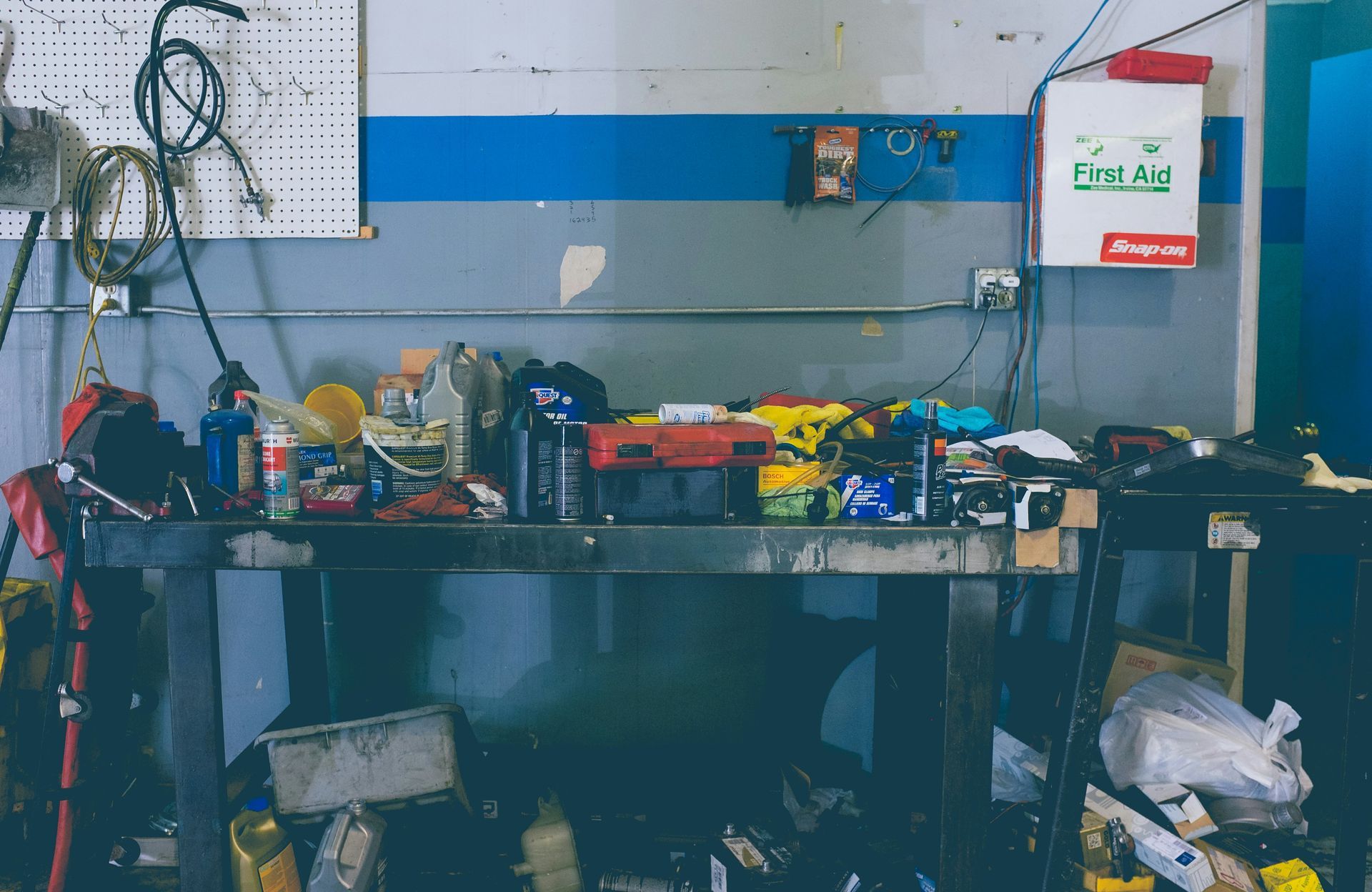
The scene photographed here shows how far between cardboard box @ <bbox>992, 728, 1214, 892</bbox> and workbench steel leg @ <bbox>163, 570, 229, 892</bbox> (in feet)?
5.00

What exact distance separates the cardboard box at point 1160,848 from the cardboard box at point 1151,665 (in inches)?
11.9

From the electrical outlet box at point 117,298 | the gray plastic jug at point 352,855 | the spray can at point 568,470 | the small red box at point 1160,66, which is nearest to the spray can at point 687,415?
the spray can at point 568,470

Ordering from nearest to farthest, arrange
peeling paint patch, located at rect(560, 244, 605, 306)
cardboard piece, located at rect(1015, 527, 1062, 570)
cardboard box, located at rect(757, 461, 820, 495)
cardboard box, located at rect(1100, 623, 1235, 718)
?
cardboard piece, located at rect(1015, 527, 1062, 570), cardboard box, located at rect(757, 461, 820, 495), cardboard box, located at rect(1100, 623, 1235, 718), peeling paint patch, located at rect(560, 244, 605, 306)

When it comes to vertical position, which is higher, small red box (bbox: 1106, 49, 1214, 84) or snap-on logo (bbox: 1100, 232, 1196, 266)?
small red box (bbox: 1106, 49, 1214, 84)

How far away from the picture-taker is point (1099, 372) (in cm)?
214

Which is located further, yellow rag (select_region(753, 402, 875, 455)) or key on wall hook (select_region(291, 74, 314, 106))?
key on wall hook (select_region(291, 74, 314, 106))

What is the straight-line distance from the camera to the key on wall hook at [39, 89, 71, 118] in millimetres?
2074

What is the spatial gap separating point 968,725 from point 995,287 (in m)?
1.23

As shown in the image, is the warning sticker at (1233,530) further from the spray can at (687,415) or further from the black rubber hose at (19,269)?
the black rubber hose at (19,269)

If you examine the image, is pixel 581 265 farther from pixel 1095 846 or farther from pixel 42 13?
pixel 1095 846

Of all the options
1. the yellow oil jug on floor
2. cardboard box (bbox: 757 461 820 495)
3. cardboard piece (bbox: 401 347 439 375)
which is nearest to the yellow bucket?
cardboard piece (bbox: 401 347 439 375)

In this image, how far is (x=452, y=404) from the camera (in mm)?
1665

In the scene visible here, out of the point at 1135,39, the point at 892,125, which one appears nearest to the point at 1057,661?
the point at 892,125

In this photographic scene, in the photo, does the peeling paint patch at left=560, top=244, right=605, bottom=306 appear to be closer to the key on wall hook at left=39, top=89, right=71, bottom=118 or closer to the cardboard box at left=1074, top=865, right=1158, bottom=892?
the key on wall hook at left=39, top=89, right=71, bottom=118
